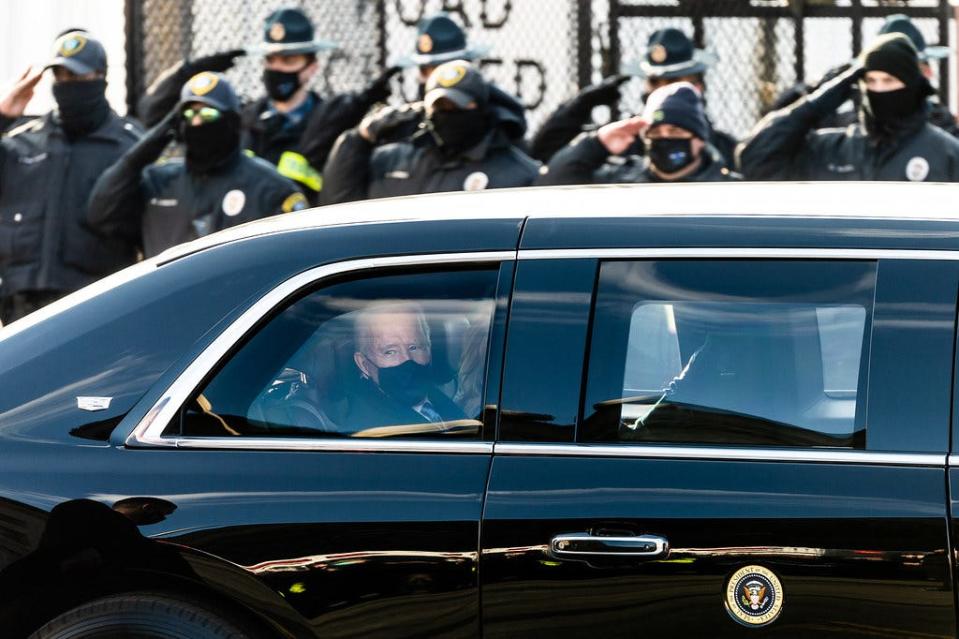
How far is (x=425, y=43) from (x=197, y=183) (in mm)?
1542

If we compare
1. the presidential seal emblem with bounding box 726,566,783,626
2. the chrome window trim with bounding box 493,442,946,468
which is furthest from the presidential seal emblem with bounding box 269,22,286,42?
the presidential seal emblem with bounding box 726,566,783,626

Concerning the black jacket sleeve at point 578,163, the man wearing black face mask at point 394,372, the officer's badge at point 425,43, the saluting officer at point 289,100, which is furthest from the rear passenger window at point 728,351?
the saluting officer at point 289,100

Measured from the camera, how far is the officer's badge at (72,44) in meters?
8.29

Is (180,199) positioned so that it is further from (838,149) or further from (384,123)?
(838,149)

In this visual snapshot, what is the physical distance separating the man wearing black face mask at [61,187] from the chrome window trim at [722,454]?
546cm

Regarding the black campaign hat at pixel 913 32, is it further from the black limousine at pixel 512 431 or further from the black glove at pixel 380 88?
the black limousine at pixel 512 431

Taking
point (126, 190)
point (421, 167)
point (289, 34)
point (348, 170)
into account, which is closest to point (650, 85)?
point (421, 167)

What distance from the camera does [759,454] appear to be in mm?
3119

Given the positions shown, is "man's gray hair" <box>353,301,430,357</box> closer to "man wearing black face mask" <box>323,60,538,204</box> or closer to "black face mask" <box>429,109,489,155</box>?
"man wearing black face mask" <box>323,60,538,204</box>

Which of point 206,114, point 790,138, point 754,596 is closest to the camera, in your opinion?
point 754,596

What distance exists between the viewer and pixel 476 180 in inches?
315

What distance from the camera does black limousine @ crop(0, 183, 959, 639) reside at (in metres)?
3.04

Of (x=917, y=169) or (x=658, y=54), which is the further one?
(x=658, y=54)

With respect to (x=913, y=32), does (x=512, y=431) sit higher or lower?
lower
